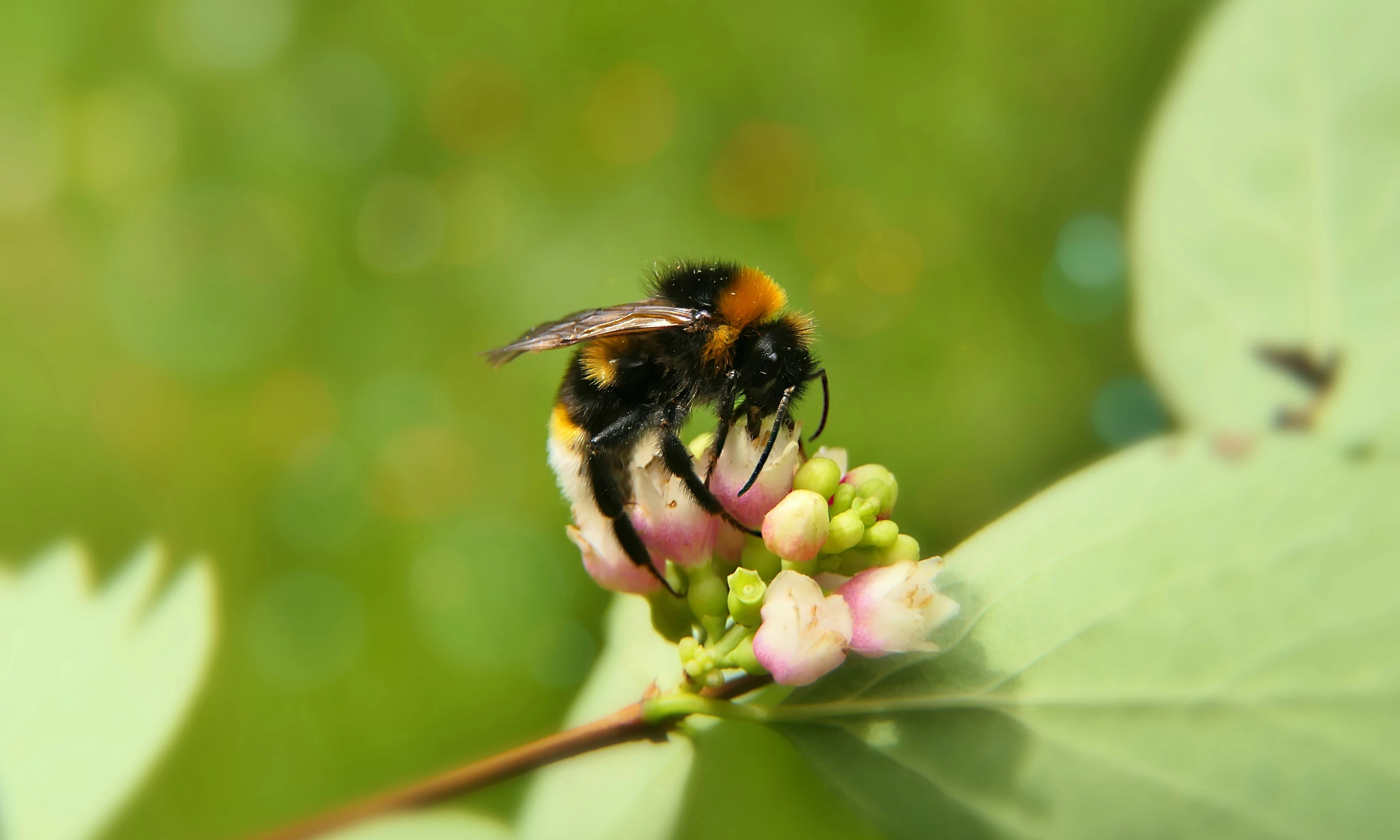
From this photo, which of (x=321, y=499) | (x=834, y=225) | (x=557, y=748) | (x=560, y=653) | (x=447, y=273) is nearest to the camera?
(x=557, y=748)

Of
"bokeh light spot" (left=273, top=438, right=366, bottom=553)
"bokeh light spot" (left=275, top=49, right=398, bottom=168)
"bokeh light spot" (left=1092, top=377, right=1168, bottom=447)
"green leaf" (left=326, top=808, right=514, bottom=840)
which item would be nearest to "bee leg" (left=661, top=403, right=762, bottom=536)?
"green leaf" (left=326, top=808, right=514, bottom=840)

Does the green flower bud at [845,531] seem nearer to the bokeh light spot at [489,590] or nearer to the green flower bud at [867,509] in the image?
the green flower bud at [867,509]

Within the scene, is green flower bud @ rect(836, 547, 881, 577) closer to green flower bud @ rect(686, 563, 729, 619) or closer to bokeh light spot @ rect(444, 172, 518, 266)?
green flower bud @ rect(686, 563, 729, 619)

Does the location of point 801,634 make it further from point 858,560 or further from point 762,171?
point 762,171

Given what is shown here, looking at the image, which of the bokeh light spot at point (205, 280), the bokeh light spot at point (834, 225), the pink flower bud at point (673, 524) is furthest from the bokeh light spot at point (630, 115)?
the pink flower bud at point (673, 524)

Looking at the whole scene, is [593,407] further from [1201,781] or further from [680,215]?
[680,215]

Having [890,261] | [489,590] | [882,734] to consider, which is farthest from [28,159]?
[882,734]
